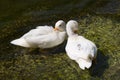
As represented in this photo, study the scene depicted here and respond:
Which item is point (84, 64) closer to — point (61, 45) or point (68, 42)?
point (68, 42)

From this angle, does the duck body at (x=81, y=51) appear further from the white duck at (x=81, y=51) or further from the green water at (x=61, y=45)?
the green water at (x=61, y=45)

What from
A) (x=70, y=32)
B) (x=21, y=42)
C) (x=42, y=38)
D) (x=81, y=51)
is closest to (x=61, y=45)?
(x=70, y=32)

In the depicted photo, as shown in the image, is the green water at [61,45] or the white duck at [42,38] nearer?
the green water at [61,45]

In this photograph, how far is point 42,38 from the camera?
19.5 ft

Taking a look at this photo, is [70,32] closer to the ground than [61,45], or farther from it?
farther from it

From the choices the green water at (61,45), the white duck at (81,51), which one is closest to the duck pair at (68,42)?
the white duck at (81,51)

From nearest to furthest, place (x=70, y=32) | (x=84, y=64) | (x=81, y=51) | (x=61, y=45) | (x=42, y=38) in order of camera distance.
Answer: (x=84, y=64) → (x=81, y=51) → (x=42, y=38) → (x=70, y=32) → (x=61, y=45)

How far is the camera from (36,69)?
5.63 metres

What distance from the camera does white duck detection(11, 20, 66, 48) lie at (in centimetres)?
590

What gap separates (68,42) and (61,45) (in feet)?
1.16

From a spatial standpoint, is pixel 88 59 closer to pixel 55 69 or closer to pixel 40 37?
pixel 55 69

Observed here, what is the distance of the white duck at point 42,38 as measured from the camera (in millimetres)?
5902

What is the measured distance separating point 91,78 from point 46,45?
42.9 inches

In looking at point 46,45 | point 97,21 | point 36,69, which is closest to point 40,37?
point 46,45
